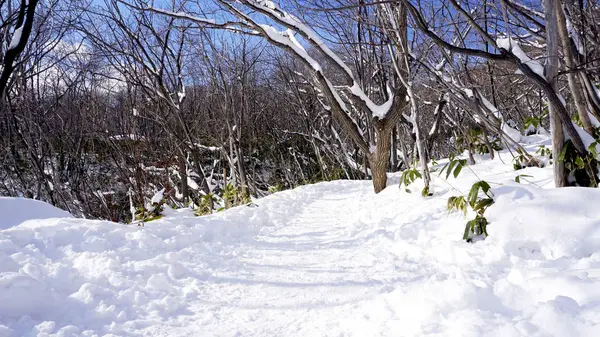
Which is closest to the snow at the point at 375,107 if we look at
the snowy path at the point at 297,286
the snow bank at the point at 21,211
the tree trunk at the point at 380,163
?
the tree trunk at the point at 380,163

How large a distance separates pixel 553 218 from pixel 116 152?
9358mm

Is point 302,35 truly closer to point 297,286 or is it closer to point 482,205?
point 482,205

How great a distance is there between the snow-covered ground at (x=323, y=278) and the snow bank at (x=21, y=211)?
0.55m

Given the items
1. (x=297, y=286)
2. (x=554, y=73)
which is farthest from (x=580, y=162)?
(x=297, y=286)

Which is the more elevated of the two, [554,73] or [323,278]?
[554,73]

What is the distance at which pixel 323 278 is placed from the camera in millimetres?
2250

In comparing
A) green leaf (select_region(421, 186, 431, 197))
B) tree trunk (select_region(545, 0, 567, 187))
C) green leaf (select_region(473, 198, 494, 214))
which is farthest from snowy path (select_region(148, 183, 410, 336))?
tree trunk (select_region(545, 0, 567, 187))

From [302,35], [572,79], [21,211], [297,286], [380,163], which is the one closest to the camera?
[297,286]

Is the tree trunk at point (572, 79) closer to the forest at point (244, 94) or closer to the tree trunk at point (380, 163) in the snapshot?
the forest at point (244, 94)

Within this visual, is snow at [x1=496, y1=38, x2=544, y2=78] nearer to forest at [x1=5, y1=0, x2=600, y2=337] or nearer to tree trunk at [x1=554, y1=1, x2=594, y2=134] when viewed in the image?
forest at [x1=5, y1=0, x2=600, y2=337]

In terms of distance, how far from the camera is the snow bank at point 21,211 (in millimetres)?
3124

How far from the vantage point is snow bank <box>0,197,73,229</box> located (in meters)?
3.12

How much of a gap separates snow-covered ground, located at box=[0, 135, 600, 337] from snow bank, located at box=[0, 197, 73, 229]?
21.8 inches

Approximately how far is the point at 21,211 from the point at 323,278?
3.41m
